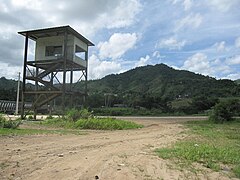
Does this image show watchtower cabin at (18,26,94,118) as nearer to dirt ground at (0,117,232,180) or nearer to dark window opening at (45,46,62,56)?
dark window opening at (45,46,62,56)

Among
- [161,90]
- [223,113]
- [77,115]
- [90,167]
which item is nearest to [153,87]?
[161,90]

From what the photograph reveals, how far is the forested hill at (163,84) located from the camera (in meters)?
62.9

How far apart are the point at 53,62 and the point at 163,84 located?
177 feet

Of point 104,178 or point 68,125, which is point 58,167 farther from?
point 68,125

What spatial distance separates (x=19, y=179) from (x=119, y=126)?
12.4m

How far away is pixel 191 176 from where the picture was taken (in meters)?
4.71

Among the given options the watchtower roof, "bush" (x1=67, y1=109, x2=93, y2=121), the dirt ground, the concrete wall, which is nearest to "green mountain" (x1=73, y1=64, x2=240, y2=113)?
the concrete wall

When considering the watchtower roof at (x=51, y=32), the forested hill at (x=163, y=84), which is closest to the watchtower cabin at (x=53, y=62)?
the watchtower roof at (x=51, y=32)

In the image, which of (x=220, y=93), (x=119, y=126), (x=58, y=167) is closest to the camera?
(x=58, y=167)

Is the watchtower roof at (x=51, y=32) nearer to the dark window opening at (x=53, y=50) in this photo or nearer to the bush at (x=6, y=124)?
the dark window opening at (x=53, y=50)

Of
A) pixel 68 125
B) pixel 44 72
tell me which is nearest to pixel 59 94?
pixel 44 72

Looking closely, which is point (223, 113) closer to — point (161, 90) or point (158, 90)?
point (161, 90)

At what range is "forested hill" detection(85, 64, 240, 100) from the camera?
62.9m

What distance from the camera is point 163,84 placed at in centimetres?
7688
